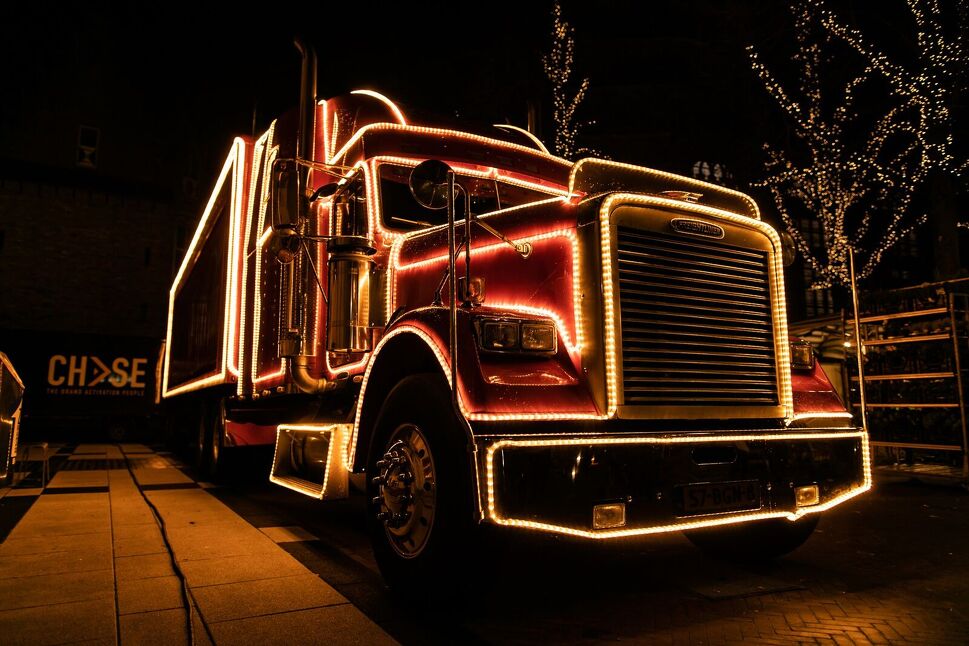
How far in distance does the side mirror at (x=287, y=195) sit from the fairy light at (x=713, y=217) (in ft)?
7.35

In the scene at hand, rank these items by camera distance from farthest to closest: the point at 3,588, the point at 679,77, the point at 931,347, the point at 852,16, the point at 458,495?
the point at 679,77
the point at 852,16
the point at 931,347
the point at 3,588
the point at 458,495

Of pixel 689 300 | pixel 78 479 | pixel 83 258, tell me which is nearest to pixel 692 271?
pixel 689 300

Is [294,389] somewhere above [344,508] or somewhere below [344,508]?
above

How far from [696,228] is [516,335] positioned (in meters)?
1.24

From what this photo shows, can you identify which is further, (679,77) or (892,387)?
(679,77)

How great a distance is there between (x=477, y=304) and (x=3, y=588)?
10.3 feet

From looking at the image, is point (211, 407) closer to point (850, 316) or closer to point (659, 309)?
point (659, 309)

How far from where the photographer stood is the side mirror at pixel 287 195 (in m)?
4.57

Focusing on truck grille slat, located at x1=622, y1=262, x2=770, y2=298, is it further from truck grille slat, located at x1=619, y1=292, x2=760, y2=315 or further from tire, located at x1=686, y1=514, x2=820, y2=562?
tire, located at x1=686, y1=514, x2=820, y2=562

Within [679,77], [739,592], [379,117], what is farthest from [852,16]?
[739,592]

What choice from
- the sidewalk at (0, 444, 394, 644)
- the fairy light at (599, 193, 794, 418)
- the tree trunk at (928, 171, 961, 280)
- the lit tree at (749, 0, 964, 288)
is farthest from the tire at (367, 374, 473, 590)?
the tree trunk at (928, 171, 961, 280)

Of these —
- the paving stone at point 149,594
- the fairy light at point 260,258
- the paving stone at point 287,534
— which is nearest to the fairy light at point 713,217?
the paving stone at point 149,594

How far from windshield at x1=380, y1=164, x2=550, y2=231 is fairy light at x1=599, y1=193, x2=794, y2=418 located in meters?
1.43

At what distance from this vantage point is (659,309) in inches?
137
